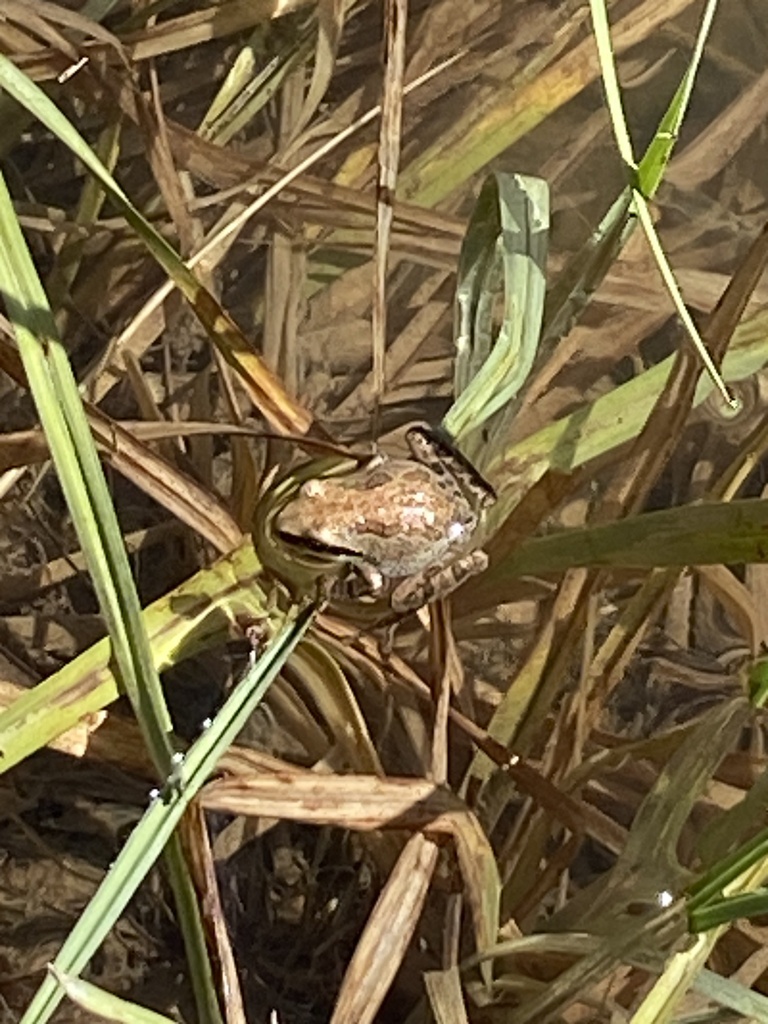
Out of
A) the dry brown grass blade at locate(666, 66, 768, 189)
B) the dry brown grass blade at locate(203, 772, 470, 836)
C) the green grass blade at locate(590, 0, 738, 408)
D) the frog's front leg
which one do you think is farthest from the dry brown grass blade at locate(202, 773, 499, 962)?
the dry brown grass blade at locate(666, 66, 768, 189)

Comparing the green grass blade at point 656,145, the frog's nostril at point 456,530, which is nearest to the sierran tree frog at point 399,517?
the frog's nostril at point 456,530

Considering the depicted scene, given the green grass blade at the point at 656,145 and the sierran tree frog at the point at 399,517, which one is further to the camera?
the sierran tree frog at the point at 399,517

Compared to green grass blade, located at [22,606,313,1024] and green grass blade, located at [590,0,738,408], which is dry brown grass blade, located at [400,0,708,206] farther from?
green grass blade, located at [22,606,313,1024]

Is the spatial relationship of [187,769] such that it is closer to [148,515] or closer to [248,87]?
[148,515]

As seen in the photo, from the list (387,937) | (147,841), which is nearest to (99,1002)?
(147,841)

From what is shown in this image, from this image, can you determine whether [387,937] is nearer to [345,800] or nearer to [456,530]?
[345,800]

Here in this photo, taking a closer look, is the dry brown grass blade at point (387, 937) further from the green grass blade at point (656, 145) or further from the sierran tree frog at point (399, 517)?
the green grass blade at point (656, 145)

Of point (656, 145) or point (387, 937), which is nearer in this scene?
point (656, 145)
